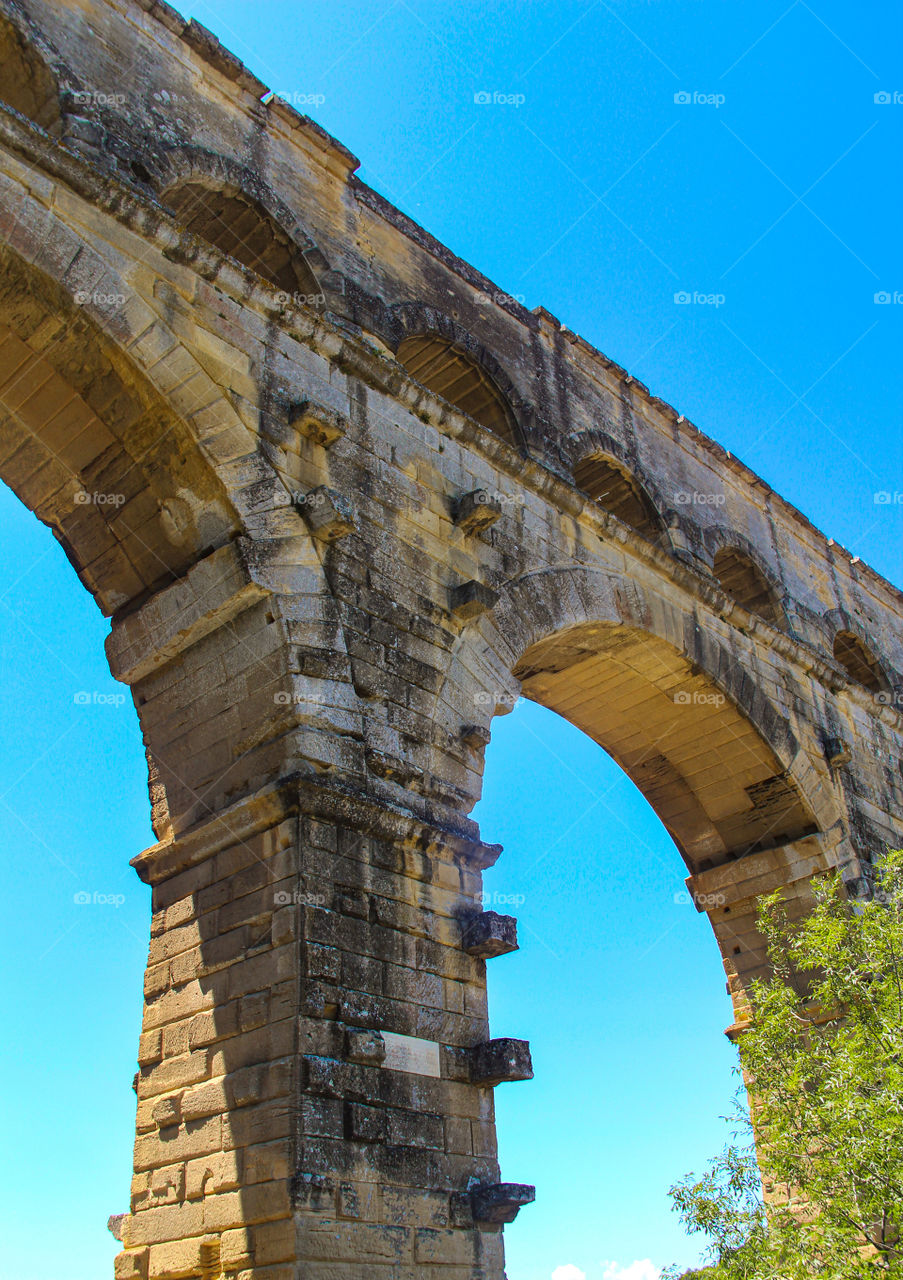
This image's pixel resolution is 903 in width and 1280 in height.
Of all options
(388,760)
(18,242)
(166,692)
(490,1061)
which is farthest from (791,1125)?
(18,242)

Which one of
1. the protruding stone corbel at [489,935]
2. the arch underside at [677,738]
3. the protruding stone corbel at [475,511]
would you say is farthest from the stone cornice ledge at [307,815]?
the arch underside at [677,738]

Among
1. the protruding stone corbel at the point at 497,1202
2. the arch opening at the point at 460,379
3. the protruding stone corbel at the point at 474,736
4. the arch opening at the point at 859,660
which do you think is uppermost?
the arch opening at the point at 460,379

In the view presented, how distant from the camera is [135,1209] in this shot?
16.5ft

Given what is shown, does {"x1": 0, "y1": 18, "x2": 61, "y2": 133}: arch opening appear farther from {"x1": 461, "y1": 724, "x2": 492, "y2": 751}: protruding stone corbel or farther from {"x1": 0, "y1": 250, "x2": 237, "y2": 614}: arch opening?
{"x1": 461, "y1": 724, "x2": 492, "y2": 751}: protruding stone corbel

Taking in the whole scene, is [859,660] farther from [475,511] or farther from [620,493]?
[475,511]

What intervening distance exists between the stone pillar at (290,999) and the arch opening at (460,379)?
3487 mm

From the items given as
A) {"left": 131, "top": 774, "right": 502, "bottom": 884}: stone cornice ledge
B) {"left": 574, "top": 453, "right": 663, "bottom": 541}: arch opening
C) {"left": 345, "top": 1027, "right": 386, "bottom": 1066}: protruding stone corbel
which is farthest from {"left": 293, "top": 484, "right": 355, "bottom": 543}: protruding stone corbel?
{"left": 574, "top": 453, "right": 663, "bottom": 541}: arch opening

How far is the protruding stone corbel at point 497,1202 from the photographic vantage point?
15.9 ft

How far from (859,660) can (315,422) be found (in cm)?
845

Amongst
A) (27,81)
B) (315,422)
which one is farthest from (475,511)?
(27,81)

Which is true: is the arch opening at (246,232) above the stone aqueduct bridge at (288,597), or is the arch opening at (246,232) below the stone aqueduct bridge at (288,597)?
above

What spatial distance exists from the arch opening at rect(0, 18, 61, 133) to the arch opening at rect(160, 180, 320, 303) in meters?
1.00

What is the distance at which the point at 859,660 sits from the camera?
1266cm

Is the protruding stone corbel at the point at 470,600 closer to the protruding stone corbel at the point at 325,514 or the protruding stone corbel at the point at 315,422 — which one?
the protruding stone corbel at the point at 325,514
